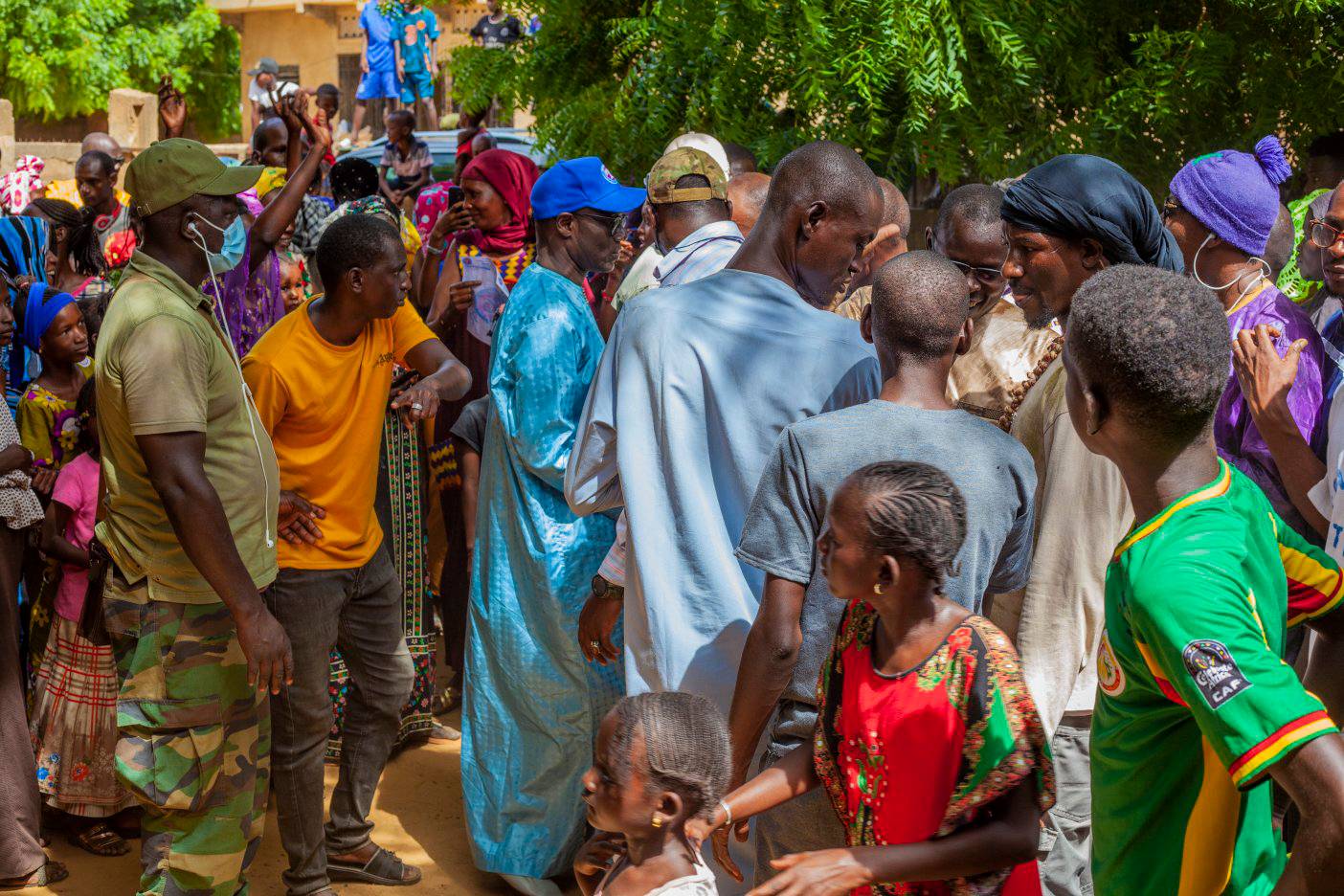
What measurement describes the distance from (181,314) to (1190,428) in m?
2.64

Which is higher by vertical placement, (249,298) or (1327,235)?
(1327,235)

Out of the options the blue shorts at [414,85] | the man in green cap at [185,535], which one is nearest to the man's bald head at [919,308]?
the man in green cap at [185,535]

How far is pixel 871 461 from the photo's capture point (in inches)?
102

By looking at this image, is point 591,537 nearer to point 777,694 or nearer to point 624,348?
point 624,348

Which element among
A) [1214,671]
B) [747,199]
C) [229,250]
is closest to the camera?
[1214,671]

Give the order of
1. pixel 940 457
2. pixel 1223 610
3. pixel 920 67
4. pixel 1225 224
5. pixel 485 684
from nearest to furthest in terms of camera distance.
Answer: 1. pixel 1223 610
2. pixel 940 457
3. pixel 1225 224
4. pixel 485 684
5. pixel 920 67

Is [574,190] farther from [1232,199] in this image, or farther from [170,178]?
[1232,199]

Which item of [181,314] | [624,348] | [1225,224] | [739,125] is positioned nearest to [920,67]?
[739,125]

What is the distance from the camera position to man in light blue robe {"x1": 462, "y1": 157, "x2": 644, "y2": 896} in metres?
4.26

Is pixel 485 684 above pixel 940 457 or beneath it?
beneath

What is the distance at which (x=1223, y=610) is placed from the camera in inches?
68.6

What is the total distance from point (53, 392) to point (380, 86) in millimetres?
12819

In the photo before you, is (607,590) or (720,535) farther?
(607,590)

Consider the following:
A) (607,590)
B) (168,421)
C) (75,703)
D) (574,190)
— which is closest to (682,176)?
(574,190)
